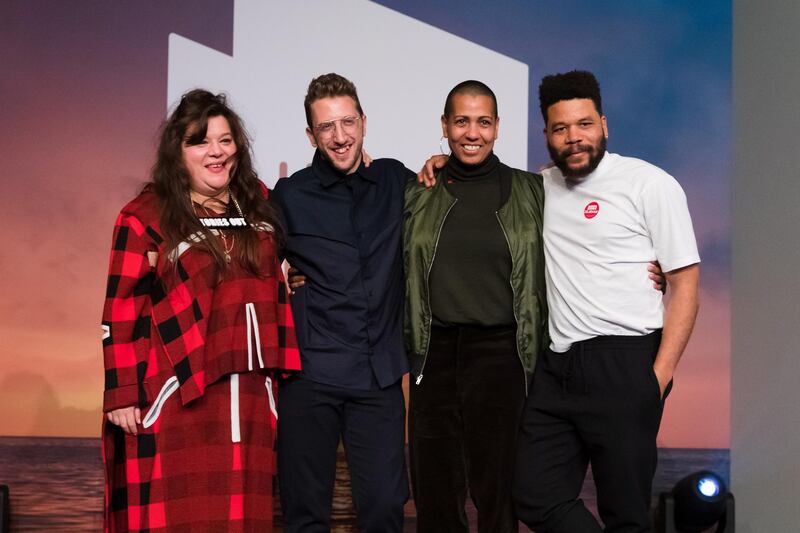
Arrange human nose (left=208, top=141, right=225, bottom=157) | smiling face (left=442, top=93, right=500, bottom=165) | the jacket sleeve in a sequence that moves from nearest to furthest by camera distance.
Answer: the jacket sleeve
human nose (left=208, top=141, right=225, bottom=157)
smiling face (left=442, top=93, right=500, bottom=165)

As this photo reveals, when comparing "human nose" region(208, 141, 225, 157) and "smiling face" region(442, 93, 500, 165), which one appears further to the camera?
"smiling face" region(442, 93, 500, 165)

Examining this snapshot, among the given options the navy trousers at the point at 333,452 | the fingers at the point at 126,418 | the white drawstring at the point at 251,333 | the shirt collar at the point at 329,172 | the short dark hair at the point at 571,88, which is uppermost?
the short dark hair at the point at 571,88

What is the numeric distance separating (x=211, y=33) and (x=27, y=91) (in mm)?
898

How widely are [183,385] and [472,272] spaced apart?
36.5 inches

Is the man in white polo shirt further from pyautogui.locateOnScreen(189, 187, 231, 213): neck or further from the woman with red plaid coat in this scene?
pyautogui.locateOnScreen(189, 187, 231, 213): neck

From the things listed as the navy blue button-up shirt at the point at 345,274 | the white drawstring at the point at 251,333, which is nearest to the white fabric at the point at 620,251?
the navy blue button-up shirt at the point at 345,274

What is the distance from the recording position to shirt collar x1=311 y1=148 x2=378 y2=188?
2758 millimetres

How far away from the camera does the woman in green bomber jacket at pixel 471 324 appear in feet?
8.80

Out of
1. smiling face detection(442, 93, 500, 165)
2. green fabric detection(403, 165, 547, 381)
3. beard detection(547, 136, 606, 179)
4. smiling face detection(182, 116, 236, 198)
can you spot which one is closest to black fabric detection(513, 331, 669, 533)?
green fabric detection(403, 165, 547, 381)

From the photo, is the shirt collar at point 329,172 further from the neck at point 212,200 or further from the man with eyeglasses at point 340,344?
the neck at point 212,200

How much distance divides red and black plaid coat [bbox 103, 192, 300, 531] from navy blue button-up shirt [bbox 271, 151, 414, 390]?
20 cm

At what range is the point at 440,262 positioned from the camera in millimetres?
2719

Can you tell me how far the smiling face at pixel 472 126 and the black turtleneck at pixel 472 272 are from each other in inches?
6.7

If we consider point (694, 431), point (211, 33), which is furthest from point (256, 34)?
point (694, 431)
